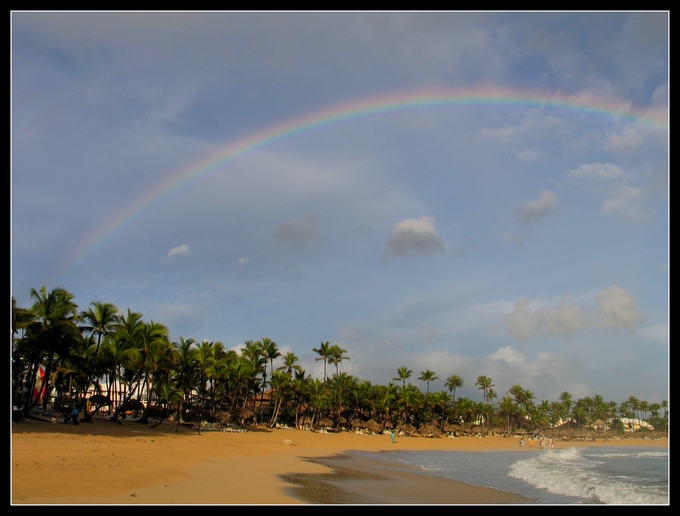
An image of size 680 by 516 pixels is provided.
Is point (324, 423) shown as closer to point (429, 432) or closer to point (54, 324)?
point (429, 432)


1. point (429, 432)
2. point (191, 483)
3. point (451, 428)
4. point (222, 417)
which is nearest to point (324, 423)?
point (429, 432)

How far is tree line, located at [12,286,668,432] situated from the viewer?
119 feet

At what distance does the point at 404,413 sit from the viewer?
284 feet

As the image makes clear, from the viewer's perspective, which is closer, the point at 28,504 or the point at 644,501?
the point at 28,504

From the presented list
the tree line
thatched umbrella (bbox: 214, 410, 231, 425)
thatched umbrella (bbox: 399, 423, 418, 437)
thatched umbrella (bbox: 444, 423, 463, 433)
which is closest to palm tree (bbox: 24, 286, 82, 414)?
the tree line

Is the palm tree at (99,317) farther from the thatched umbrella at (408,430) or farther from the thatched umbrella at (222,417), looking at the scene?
the thatched umbrella at (408,430)

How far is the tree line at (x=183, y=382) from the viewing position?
36.3 m

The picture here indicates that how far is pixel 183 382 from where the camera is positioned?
182ft

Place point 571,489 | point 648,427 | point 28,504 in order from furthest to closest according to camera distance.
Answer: point 648,427 < point 571,489 < point 28,504

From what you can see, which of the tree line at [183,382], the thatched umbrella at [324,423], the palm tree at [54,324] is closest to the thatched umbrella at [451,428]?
the tree line at [183,382]

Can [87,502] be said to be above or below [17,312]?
below
